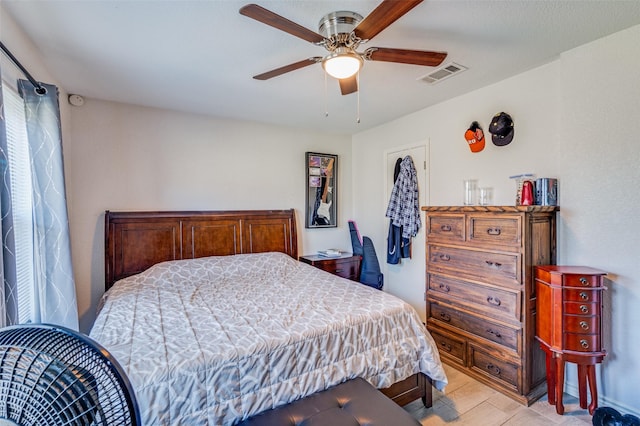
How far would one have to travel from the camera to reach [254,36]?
1913mm

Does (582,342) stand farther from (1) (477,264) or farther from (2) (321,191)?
(2) (321,191)

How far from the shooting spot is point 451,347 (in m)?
2.66

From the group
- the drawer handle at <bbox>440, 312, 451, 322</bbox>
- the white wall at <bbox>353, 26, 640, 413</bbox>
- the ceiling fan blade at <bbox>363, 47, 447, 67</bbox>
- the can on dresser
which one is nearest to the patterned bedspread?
the drawer handle at <bbox>440, 312, 451, 322</bbox>

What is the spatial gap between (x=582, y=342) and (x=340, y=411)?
5.30 ft

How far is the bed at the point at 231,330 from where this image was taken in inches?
54.7

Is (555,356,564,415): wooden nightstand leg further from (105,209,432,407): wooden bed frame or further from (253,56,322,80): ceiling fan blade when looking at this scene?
(105,209,432,407): wooden bed frame

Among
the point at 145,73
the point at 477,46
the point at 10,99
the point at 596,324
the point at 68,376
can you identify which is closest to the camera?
the point at 68,376

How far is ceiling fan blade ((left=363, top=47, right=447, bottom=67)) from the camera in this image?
1717 mm

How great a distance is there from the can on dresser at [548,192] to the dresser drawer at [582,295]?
26.6 inches

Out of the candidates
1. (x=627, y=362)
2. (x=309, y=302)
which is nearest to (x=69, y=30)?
(x=309, y=302)

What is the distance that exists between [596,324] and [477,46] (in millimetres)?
1932

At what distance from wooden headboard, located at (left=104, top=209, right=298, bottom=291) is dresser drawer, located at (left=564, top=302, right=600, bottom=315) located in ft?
8.98

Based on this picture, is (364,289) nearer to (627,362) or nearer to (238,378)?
(238,378)

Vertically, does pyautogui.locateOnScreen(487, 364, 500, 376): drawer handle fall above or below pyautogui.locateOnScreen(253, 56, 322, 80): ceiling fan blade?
below
